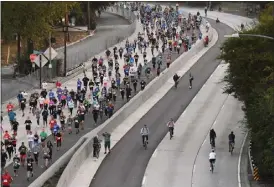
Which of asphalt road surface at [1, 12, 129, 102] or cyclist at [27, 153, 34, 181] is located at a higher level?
cyclist at [27, 153, 34, 181]

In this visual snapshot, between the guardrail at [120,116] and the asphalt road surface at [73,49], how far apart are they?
779 cm

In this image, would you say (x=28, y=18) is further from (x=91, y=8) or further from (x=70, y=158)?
(x=91, y=8)

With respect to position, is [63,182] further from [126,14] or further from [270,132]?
[126,14]

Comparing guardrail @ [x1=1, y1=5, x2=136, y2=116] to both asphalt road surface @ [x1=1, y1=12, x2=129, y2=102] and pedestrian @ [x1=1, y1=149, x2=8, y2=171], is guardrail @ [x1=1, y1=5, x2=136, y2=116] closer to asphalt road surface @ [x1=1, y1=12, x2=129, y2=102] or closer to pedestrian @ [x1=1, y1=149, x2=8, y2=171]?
asphalt road surface @ [x1=1, y1=12, x2=129, y2=102]

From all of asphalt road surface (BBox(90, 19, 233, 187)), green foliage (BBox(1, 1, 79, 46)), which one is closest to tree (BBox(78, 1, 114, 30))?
asphalt road surface (BBox(90, 19, 233, 187))

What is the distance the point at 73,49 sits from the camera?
233 ft

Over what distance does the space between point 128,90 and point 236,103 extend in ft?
31.5

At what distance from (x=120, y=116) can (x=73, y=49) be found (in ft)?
95.9

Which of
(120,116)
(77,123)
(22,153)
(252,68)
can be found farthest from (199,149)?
(22,153)

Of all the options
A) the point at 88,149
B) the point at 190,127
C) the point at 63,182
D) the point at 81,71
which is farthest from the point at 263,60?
the point at 81,71

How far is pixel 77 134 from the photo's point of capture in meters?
37.4

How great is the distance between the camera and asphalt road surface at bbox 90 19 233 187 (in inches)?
1247

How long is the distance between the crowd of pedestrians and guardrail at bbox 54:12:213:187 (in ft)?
1.84

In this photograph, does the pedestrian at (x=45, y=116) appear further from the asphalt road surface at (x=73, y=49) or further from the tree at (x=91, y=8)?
the tree at (x=91, y=8)
